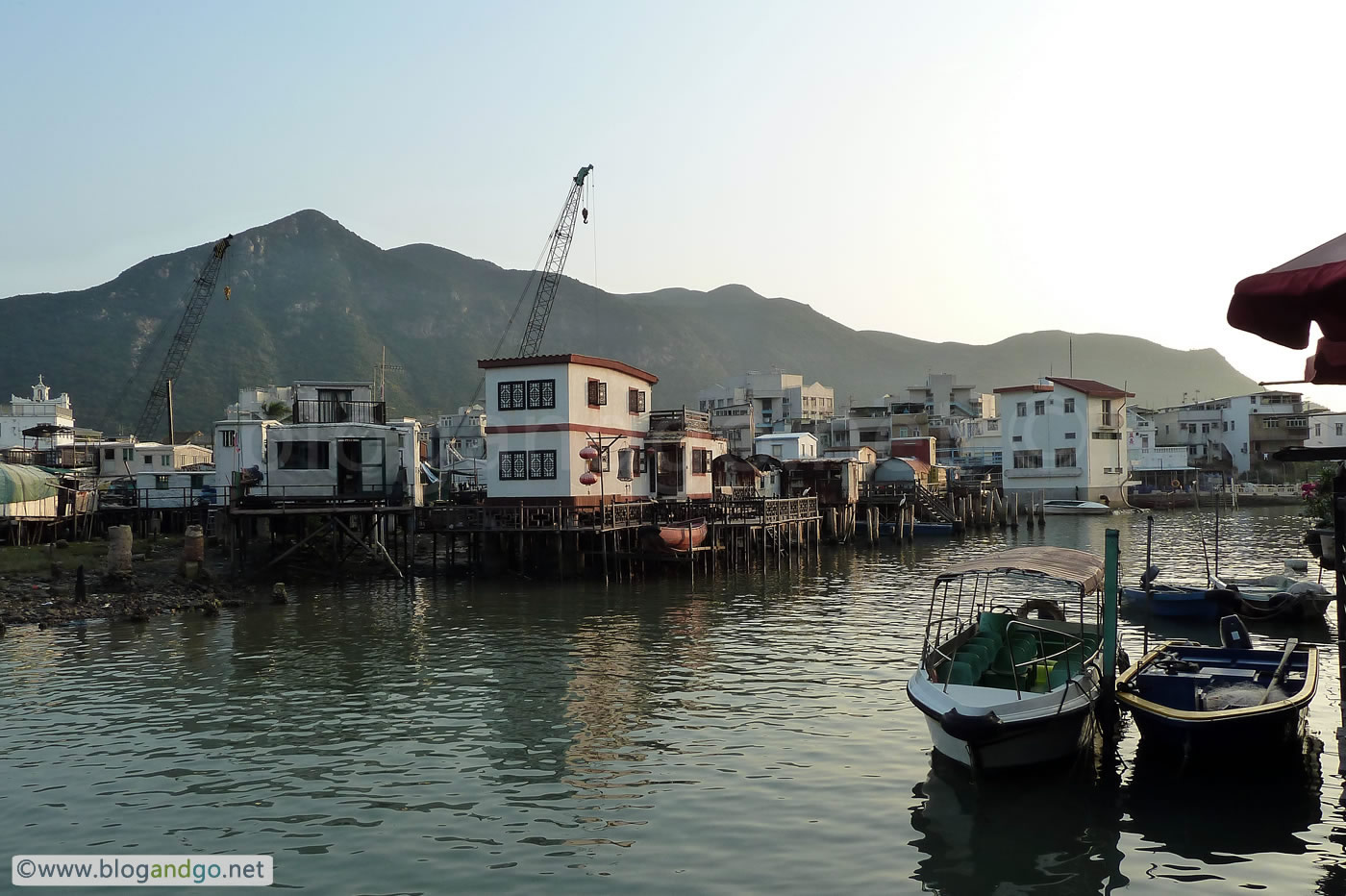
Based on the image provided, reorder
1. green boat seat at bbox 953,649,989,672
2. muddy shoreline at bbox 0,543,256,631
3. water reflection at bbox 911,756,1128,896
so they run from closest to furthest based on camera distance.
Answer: water reflection at bbox 911,756,1128,896 < green boat seat at bbox 953,649,989,672 < muddy shoreline at bbox 0,543,256,631

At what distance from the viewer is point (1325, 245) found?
7.95 m

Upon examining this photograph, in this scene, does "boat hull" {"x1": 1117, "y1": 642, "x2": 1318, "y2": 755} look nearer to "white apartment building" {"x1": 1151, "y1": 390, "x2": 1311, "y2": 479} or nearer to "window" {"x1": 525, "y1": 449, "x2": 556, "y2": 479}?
"window" {"x1": 525, "y1": 449, "x2": 556, "y2": 479}

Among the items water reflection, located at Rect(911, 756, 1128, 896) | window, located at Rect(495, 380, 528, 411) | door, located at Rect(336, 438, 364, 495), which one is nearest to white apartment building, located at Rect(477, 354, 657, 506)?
window, located at Rect(495, 380, 528, 411)

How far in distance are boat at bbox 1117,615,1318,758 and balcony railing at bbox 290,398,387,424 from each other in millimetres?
38951

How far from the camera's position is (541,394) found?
147ft

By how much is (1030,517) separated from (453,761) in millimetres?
71728

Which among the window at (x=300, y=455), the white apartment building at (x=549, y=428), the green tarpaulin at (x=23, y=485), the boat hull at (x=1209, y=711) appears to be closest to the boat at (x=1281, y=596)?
the boat hull at (x=1209, y=711)

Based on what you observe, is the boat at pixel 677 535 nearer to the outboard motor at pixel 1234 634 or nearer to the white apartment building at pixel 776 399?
the outboard motor at pixel 1234 634

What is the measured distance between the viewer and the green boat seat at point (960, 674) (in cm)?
1712

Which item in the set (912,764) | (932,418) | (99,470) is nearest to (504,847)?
(912,764)

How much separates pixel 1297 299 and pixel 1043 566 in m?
13.1

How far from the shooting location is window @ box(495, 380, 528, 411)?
1778 inches

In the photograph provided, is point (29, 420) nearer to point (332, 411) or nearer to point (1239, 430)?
point (332, 411)

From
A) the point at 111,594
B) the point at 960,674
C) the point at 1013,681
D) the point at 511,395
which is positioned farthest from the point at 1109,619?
the point at 111,594
